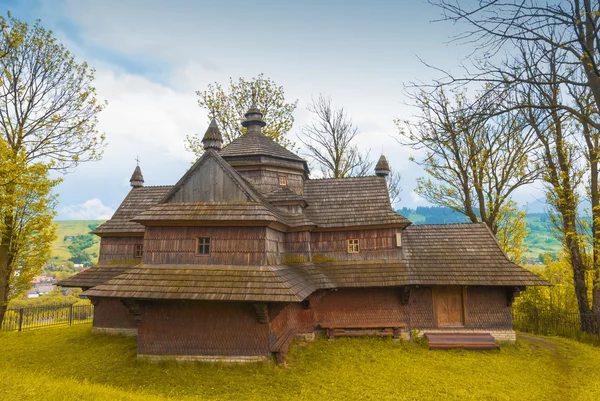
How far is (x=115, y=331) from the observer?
1512 centimetres

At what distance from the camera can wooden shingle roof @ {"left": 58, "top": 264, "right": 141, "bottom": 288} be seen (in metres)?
14.9

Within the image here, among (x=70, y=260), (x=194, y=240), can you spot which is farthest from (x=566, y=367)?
(x=70, y=260)

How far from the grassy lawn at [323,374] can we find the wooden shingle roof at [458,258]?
104 inches

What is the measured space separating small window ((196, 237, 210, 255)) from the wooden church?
0.16 feet

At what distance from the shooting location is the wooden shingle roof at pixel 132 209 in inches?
626

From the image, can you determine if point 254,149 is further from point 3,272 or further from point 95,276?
point 3,272

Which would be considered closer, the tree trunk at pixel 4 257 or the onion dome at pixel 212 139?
the onion dome at pixel 212 139

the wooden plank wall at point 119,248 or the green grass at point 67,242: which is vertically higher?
the green grass at point 67,242

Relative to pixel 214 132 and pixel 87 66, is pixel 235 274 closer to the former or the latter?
pixel 214 132

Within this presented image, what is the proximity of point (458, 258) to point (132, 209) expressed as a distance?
15247 millimetres

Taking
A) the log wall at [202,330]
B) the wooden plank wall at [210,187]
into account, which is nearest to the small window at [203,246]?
the wooden plank wall at [210,187]

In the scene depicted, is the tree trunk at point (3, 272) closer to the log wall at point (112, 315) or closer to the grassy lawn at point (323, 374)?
the grassy lawn at point (323, 374)

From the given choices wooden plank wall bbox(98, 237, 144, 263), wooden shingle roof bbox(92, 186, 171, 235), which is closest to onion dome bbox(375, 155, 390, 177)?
wooden shingle roof bbox(92, 186, 171, 235)

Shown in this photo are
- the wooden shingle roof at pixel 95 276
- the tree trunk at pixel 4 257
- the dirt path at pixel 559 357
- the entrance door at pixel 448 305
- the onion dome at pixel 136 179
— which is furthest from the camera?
the onion dome at pixel 136 179
